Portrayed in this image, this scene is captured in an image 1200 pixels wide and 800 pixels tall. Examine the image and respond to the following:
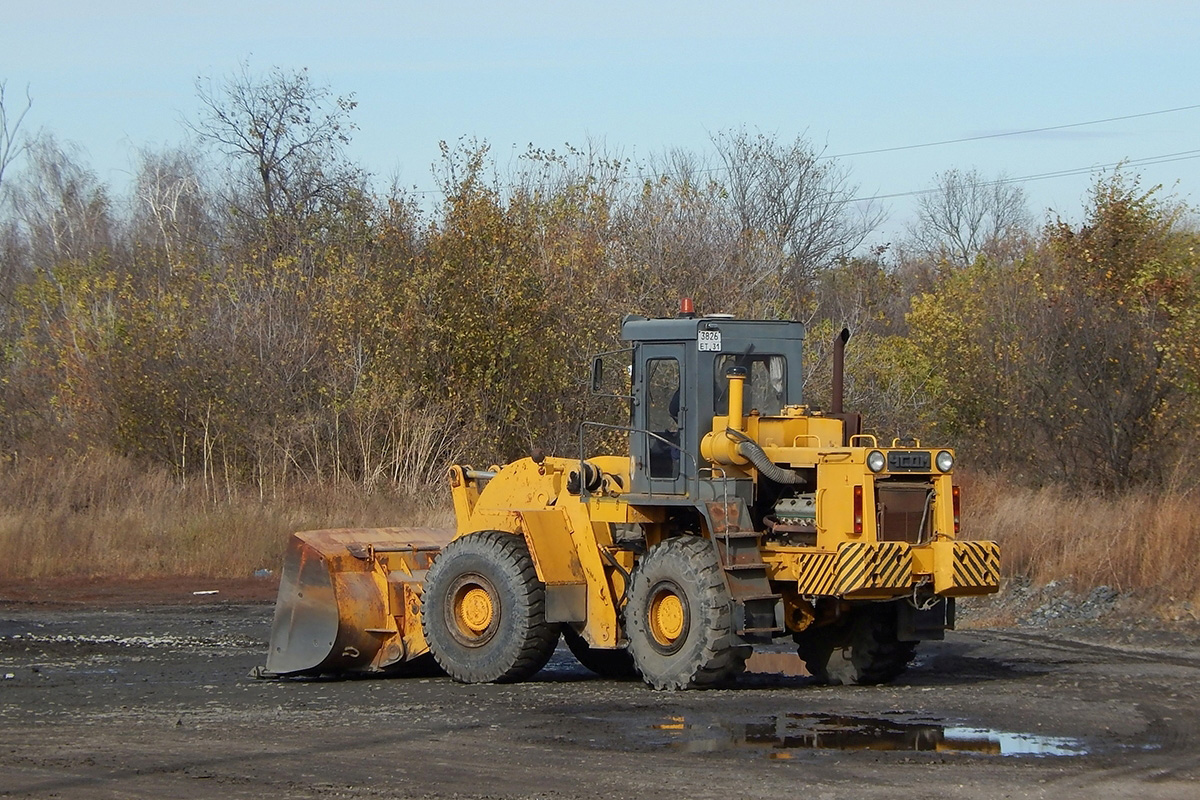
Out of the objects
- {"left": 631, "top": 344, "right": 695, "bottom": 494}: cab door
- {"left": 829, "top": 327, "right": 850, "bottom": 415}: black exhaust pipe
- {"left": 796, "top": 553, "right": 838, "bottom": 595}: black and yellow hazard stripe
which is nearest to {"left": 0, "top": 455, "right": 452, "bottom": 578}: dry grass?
{"left": 631, "top": 344, "right": 695, "bottom": 494}: cab door

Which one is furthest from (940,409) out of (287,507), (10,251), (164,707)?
(10,251)

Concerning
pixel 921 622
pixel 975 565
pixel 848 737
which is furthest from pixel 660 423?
pixel 848 737

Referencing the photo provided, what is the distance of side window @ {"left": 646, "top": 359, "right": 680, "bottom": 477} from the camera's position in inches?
465

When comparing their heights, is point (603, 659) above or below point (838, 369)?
below

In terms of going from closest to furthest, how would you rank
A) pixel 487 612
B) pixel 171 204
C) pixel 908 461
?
pixel 908 461 < pixel 487 612 < pixel 171 204

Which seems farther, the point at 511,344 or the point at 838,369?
the point at 511,344

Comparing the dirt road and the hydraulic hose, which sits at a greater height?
the hydraulic hose

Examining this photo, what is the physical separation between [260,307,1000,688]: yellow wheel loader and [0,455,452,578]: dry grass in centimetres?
975

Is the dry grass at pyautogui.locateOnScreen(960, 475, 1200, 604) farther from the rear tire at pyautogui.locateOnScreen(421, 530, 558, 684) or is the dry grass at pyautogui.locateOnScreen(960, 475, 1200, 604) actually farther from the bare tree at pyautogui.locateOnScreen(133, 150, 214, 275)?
the bare tree at pyautogui.locateOnScreen(133, 150, 214, 275)

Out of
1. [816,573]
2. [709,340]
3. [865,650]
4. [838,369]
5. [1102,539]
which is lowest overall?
[865,650]

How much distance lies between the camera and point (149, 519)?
23.4 metres

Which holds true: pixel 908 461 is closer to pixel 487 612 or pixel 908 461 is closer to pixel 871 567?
pixel 871 567

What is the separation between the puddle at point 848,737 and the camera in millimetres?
8781

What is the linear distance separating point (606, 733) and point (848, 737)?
1.46 meters
